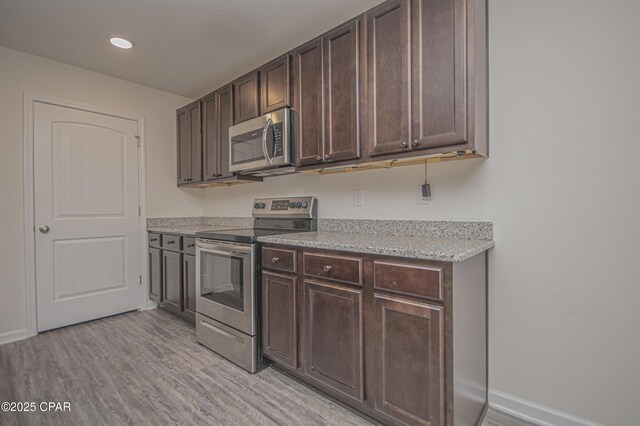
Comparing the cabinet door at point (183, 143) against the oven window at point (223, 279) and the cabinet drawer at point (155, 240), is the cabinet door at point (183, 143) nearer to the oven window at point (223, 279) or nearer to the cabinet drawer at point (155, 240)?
the cabinet drawer at point (155, 240)

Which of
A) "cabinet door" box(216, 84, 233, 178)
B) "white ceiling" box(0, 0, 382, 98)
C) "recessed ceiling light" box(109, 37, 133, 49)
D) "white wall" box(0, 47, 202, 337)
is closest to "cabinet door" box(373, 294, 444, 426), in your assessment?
Answer: "white ceiling" box(0, 0, 382, 98)

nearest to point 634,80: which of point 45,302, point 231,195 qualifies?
point 231,195

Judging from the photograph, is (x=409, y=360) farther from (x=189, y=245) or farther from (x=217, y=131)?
(x=217, y=131)

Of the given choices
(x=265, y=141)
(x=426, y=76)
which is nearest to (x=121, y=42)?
(x=265, y=141)

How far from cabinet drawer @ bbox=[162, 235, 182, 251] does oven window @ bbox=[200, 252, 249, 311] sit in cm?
53

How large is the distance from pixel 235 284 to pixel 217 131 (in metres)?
1.66

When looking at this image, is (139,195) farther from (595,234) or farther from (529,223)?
(595,234)

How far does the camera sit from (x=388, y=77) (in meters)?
1.79

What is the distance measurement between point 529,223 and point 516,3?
121 centimetres

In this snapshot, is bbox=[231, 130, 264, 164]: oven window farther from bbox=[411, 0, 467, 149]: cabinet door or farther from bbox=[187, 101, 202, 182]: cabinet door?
bbox=[411, 0, 467, 149]: cabinet door

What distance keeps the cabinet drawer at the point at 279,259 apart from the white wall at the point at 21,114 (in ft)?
7.09

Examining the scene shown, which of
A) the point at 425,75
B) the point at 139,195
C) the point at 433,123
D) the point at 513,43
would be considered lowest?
the point at 139,195

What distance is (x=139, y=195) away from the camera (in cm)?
346

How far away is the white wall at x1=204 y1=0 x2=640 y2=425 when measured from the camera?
1.41 m
